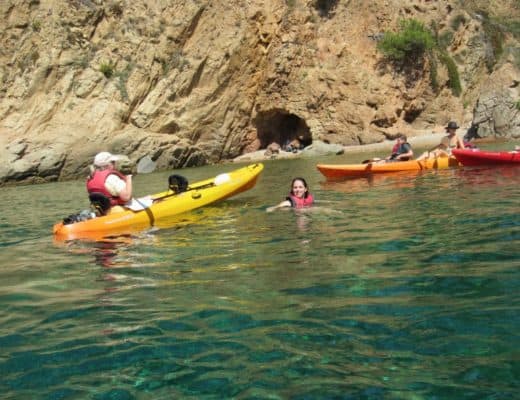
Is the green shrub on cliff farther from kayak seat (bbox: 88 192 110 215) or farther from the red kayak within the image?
kayak seat (bbox: 88 192 110 215)

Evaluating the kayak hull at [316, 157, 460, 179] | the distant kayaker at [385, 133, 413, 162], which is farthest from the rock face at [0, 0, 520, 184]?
the distant kayaker at [385, 133, 413, 162]

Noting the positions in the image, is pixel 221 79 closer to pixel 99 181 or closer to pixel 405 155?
pixel 405 155

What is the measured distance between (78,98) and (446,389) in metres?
24.1

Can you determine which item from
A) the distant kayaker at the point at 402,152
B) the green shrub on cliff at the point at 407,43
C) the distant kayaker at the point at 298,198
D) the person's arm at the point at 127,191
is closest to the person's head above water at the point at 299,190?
the distant kayaker at the point at 298,198

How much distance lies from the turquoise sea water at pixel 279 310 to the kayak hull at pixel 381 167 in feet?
16.0

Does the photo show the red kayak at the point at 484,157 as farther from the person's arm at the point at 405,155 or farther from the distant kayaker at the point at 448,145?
the person's arm at the point at 405,155

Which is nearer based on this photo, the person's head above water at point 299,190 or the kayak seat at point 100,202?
the kayak seat at point 100,202

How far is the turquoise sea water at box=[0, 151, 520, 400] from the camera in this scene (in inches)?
123

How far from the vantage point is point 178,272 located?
18.6ft

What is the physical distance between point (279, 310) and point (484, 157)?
945 centimetres

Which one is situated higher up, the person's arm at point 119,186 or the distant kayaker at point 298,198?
the person's arm at point 119,186

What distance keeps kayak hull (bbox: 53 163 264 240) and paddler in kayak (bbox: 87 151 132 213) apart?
0.76 ft

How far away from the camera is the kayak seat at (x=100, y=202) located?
28.1 feet

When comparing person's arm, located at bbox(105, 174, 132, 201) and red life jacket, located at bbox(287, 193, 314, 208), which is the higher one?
person's arm, located at bbox(105, 174, 132, 201)
